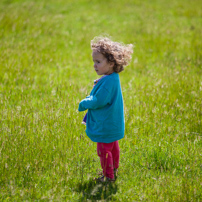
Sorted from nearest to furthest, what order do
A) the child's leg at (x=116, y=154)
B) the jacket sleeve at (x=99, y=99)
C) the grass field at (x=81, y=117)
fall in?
the jacket sleeve at (x=99, y=99) < the grass field at (x=81, y=117) < the child's leg at (x=116, y=154)

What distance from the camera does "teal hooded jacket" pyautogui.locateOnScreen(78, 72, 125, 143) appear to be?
10.3 feet

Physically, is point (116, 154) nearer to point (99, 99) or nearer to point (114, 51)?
point (99, 99)

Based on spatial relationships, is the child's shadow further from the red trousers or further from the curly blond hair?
the curly blond hair

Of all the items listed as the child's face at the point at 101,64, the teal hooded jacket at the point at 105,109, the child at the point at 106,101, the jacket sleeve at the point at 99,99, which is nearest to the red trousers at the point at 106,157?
the child at the point at 106,101

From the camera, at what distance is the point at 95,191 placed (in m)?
3.23

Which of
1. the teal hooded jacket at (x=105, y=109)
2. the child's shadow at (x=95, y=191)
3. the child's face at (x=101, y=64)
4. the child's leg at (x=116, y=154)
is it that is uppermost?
the child's face at (x=101, y=64)

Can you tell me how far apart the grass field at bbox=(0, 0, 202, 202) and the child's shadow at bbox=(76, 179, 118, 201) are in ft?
0.04

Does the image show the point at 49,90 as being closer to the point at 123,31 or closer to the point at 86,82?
the point at 86,82

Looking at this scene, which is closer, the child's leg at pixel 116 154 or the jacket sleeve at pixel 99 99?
the jacket sleeve at pixel 99 99

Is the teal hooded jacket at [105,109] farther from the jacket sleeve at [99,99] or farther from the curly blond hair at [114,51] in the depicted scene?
the curly blond hair at [114,51]

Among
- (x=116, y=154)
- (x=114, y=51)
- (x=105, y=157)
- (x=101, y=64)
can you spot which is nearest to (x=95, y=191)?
(x=105, y=157)

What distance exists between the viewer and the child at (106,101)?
10.4ft

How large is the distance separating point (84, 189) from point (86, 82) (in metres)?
3.60

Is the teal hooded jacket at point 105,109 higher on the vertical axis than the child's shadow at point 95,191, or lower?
higher
